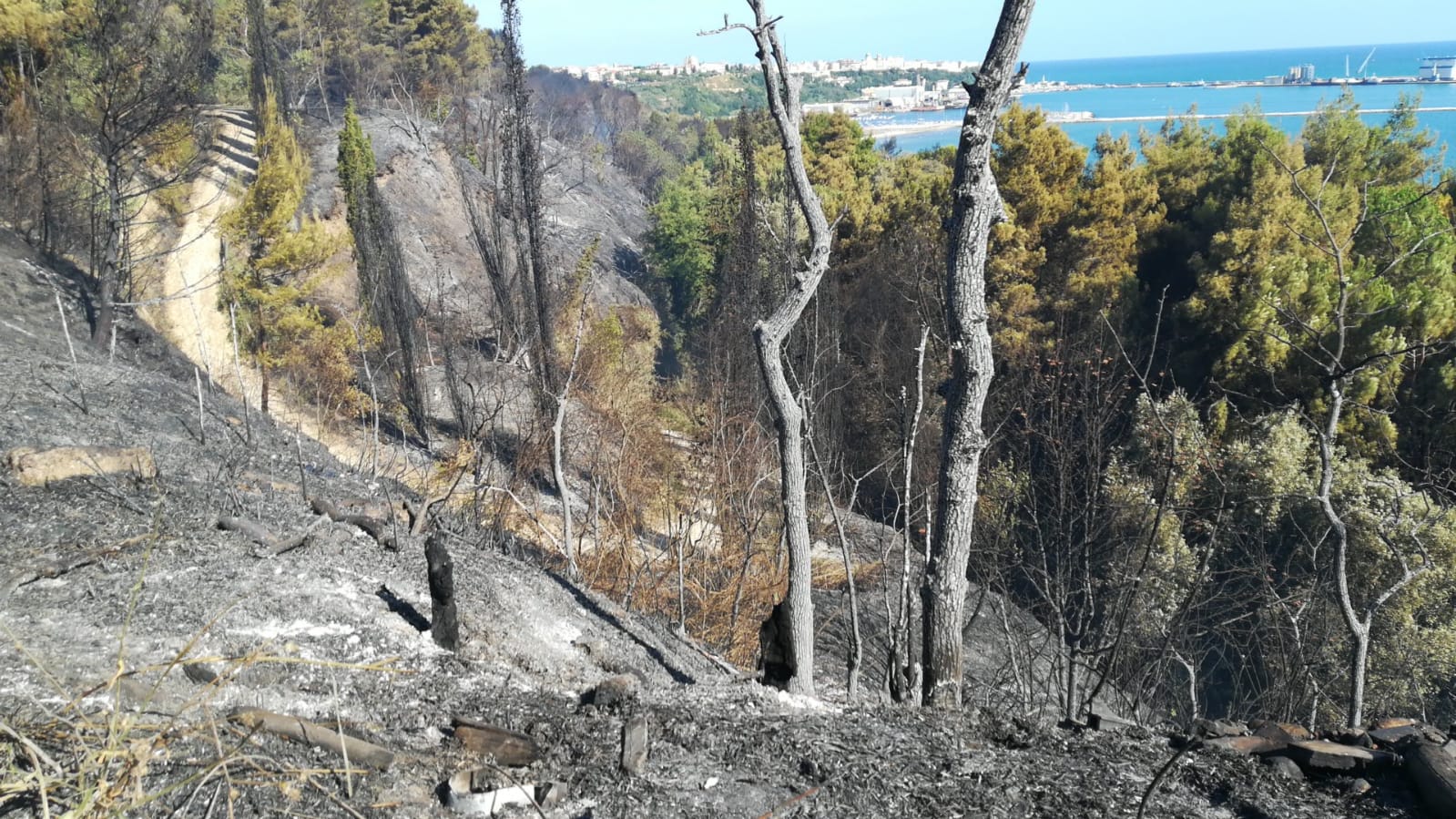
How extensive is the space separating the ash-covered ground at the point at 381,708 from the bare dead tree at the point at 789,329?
0.55 meters

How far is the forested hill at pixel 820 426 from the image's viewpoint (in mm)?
5199

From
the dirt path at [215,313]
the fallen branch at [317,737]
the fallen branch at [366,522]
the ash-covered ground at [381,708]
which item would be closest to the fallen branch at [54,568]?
the ash-covered ground at [381,708]

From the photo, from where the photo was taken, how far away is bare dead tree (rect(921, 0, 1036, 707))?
482 cm

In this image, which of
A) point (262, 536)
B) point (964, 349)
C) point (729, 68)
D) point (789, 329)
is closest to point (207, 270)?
point (262, 536)

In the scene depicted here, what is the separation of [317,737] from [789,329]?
330 cm

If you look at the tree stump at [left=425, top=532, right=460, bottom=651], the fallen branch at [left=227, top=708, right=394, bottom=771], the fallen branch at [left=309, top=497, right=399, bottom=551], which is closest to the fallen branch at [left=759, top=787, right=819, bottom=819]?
the fallen branch at [left=227, top=708, right=394, bottom=771]

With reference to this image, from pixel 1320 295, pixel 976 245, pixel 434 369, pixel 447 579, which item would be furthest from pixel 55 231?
pixel 1320 295

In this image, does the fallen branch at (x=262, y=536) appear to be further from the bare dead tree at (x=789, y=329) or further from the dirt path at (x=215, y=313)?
the dirt path at (x=215, y=313)

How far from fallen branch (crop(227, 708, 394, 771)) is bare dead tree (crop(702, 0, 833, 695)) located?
2630 millimetres

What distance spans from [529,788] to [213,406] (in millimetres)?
9996

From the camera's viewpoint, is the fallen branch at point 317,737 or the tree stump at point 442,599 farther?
the tree stump at point 442,599

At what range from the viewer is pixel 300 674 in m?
4.26

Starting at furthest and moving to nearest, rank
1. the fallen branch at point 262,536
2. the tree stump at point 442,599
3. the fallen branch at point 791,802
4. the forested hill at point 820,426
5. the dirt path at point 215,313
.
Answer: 1. the dirt path at point 215,313
2. the fallen branch at point 262,536
3. the forested hill at point 820,426
4. the tree stump at point 442,599
5. the fallen branch at point 791,802

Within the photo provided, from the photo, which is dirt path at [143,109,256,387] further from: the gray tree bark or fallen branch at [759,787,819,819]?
fallen branch at [759,787,819,819]
